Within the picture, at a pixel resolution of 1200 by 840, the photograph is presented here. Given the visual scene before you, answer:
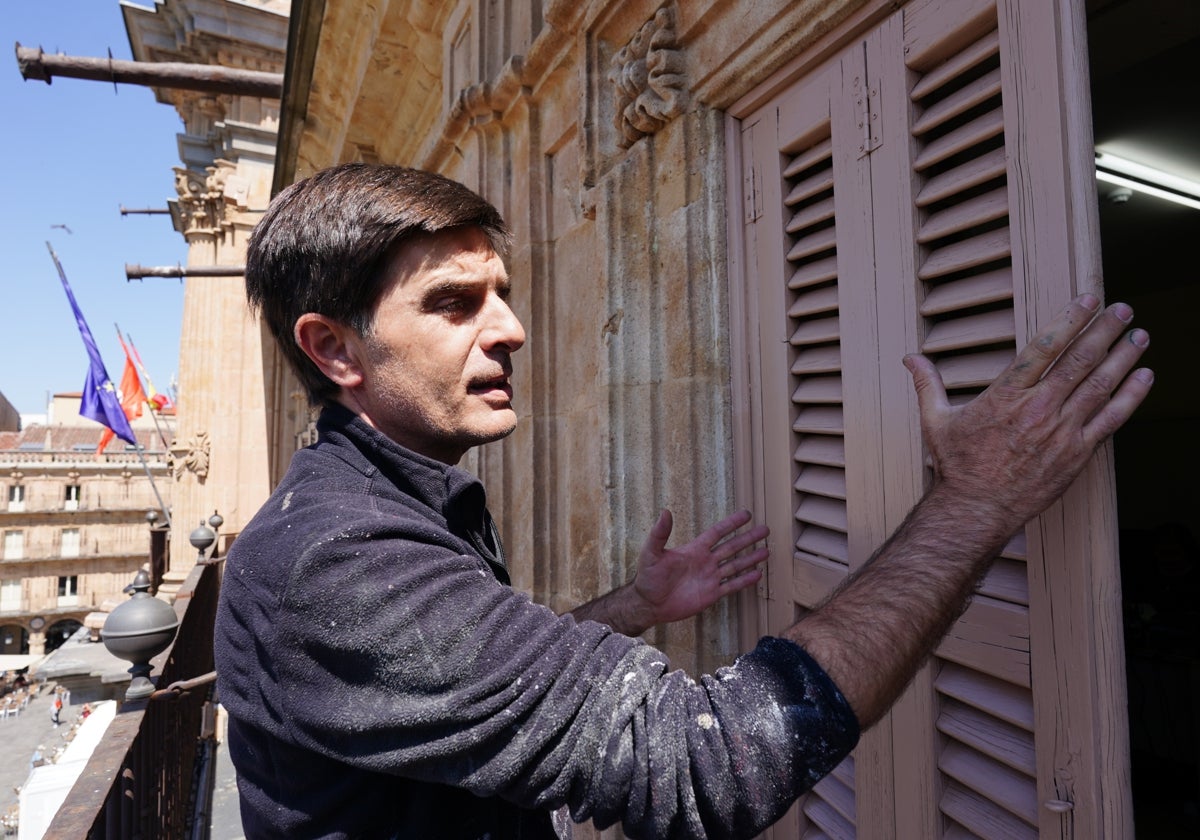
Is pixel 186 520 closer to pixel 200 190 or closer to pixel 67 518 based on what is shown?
pixel 200 190

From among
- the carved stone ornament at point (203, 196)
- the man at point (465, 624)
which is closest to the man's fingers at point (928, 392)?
the man at point (465, 624)

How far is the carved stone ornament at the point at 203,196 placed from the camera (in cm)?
1130

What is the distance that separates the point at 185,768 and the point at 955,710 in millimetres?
4820

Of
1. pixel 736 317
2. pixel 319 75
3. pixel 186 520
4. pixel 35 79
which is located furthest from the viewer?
pixel 186 520

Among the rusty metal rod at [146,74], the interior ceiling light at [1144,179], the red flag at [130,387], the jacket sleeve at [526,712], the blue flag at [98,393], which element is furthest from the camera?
the red flag at [130,387]

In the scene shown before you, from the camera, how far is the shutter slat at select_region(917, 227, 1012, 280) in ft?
3.99

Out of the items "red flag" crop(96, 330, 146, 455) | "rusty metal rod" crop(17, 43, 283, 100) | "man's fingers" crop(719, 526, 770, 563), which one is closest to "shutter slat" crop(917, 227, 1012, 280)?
"man's fingers" crop(719, 526, 770, 563)

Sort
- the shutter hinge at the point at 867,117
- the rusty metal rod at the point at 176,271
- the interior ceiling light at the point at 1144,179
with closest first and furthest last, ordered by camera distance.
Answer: the shutter hinge at the point at 867,117
the interior ceiling light at the point at 1144,179
the rusty metal rod at the point at 176,271

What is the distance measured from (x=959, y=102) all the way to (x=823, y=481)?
817mm

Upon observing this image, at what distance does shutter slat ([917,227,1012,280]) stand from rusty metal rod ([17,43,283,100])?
20.9ft

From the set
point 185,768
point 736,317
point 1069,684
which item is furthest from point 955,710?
point 185,768

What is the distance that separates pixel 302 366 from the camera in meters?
1.39

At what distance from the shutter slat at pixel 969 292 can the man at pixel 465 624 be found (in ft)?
0.56

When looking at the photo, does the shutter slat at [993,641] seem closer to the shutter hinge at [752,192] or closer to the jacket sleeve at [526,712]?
the jacket sleeve at [526,712]
